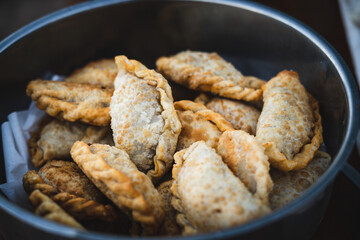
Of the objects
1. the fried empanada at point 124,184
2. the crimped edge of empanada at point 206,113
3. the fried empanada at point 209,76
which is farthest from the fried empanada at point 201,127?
the fried empanada at point 124,184

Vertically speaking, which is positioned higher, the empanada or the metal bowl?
the metal bowl

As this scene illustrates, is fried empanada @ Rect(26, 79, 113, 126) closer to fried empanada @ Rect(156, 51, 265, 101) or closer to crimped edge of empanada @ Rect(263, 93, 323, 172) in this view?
fried empanada @ Rect(156, 51, 265, 101)

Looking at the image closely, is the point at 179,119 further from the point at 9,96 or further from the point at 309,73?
the point at 9,96

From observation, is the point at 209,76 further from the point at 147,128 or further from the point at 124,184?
the point at 124,184

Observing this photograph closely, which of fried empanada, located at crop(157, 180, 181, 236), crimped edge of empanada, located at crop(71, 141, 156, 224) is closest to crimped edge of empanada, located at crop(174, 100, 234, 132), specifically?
fried empanada, located at crop(157, 180, 181, 236)

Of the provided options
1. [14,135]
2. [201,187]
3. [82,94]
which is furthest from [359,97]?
[14,135]

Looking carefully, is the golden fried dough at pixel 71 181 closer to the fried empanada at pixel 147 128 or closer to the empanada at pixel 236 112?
the fried empanada at pixel 147 128
